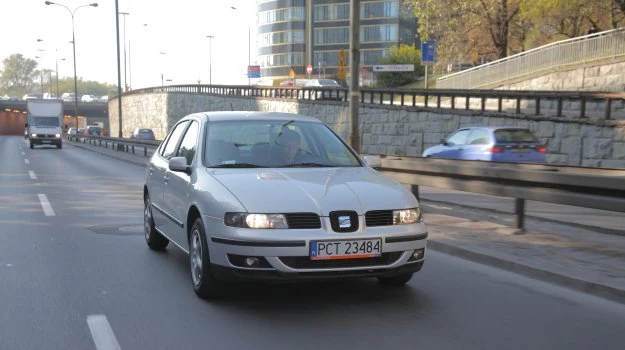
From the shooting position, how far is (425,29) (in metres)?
38.6

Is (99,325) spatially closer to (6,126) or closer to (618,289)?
(618,289)

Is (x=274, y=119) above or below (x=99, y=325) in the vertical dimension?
above

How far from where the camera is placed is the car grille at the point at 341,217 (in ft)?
16.8

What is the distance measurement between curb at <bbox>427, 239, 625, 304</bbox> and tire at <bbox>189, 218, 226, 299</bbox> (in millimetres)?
2967

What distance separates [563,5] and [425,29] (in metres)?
7.42

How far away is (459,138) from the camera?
Answer: 1744 centimetres

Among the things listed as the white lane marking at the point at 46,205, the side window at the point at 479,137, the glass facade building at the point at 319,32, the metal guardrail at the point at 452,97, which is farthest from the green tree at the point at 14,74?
the side window at the point at 479,137

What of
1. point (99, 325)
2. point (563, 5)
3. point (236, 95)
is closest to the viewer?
point (99, 325)

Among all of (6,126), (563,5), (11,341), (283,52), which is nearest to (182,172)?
(11,341)

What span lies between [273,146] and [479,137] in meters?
11.1

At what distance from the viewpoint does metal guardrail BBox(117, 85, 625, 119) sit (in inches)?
Answer: 757

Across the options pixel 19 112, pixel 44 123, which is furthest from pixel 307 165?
pixel 19 112

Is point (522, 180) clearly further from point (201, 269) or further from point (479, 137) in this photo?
point (479, 137)

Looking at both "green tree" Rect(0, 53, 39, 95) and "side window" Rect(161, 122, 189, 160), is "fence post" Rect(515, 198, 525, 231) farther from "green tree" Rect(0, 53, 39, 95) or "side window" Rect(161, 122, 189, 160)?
"green tree" Rect(0, 53, 39, 95)
